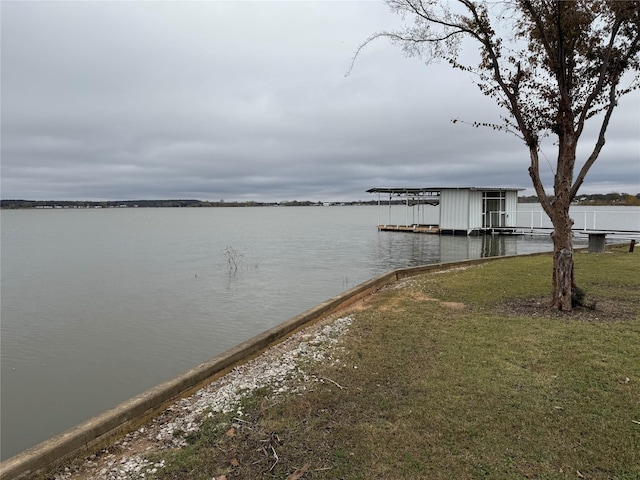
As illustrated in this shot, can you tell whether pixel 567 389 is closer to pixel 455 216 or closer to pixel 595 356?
pixel 595 356

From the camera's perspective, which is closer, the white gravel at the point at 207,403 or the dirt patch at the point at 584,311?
the white gravel at the point at 207,403

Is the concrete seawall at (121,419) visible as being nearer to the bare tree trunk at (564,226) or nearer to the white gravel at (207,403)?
the white gravel at (207,403)

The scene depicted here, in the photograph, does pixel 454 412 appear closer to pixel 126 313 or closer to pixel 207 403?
pixel 207 403

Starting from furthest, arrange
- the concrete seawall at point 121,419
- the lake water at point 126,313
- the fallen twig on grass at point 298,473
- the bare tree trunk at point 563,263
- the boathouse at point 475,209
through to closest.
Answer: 1. the boathouse at point 475,209
2. the bare tree trunk at point 563,263
3. the lake water at point 126,313
4. the concrete seawall at point 121,419
5. the fallen twig on grass at point 298,473

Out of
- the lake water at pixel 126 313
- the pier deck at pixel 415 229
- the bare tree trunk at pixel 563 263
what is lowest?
the lake water at pixel 126 313

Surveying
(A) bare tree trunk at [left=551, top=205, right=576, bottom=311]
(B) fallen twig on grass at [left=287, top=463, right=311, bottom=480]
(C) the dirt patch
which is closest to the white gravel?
(B) fallen twig on grass at [left=287, top=463, right=311, bottom=480]

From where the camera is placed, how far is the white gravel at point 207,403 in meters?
3.42

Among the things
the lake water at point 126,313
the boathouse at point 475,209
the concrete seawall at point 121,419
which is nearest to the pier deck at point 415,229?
the boathouse at point 475,209

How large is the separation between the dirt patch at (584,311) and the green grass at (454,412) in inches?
7.9

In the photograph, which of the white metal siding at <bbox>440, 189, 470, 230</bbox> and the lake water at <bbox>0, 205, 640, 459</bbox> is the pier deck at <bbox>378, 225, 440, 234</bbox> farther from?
the lake water at <bbox>0, 205, 640, 459</bbox>

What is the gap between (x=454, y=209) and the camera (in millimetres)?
34031

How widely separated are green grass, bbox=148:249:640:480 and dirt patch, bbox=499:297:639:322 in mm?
199

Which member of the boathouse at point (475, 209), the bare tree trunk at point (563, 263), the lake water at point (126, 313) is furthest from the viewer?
the boathouse at point (475, 209)

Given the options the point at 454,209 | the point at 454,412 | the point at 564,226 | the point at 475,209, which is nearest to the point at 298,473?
the point at 454,412
